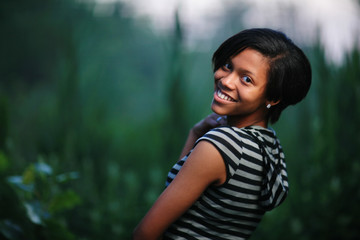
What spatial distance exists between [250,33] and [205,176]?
1.47 ft

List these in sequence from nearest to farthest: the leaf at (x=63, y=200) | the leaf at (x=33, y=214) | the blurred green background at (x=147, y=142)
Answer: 1. the leaf at (x=33, y=214)
2. the leaf at (x=63, y=200)
3. the blurred green background at (x=147, y=142)

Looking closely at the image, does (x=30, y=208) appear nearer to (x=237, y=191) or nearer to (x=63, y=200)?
(x=63, y=200)

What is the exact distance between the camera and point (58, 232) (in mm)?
1729

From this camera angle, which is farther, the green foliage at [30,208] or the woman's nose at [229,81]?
the green foliage at [30,208]

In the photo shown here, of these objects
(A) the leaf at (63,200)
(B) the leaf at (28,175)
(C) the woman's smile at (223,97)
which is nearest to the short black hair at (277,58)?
(C) the woman's smile at (223,97)

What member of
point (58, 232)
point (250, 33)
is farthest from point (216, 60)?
point (58, 232)

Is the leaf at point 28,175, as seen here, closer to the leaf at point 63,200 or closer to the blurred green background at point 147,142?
the leaf at point 63,200

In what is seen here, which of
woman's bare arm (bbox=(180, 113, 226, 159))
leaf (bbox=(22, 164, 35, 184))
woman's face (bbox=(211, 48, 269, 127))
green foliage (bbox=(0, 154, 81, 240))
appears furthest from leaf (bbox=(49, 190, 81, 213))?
woman's face (bbox=(211, 48, 269, 127))

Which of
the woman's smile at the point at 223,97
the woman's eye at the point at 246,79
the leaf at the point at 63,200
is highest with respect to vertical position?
the woman's eye at the point at 246,79

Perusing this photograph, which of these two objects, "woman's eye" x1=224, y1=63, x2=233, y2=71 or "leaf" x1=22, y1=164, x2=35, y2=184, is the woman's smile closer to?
"woman's eye" x1=224, y1=63, x2=233, y2=71

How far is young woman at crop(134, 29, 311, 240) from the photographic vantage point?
3.28 ft

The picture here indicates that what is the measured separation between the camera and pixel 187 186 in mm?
1002

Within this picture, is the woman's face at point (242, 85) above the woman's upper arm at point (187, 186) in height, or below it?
above

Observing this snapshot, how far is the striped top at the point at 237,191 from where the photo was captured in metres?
1.01
